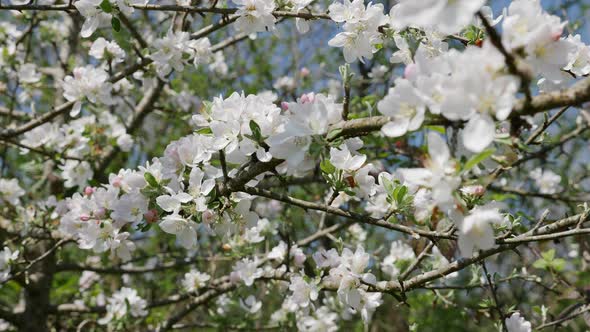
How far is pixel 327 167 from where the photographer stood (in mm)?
1529

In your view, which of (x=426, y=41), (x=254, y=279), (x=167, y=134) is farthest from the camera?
(x=167, y=134)

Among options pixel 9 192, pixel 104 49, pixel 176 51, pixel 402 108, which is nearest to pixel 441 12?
pixel 402 108

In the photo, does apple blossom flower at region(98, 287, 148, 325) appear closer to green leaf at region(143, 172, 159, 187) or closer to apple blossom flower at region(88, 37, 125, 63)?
apple blossom flower at region(88, 37, 125, 63)

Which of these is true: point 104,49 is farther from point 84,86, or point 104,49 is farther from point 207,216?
point 207,216

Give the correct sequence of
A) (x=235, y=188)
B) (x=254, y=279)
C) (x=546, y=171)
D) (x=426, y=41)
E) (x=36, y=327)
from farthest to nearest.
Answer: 1. (x=546, y=171)
2. (x=36, y=327)
3. (x=254, y=279)
4. (x=426, y=41)
5. (x=235, y=188)

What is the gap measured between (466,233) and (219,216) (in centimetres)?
82

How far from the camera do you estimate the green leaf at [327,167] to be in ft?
4.96

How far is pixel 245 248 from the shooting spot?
271 cm

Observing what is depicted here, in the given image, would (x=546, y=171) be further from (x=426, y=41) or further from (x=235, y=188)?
(x=235, y=188)

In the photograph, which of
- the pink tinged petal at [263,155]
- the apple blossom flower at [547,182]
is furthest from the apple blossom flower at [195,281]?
the apple blossom flower at [547,182]

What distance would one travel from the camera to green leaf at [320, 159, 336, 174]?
1.51 metres

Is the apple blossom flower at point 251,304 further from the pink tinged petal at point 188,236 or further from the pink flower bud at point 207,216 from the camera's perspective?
the pink flower bud at point 207,216

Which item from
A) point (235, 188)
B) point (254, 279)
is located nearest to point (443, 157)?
point (235, 188)

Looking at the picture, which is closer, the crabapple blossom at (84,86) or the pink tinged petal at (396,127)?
the pink tinged petal at (396,127)
